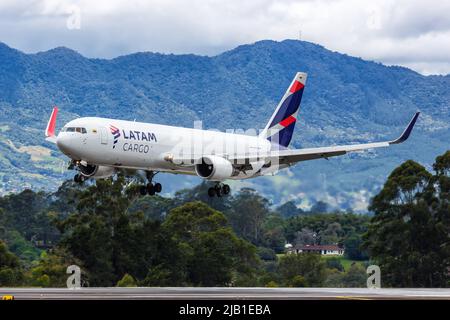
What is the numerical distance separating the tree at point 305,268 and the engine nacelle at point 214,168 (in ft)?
187

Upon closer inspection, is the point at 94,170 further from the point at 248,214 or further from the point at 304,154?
→ the point at 248,214

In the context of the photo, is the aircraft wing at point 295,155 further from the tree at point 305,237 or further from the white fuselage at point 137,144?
the tree at point 305,237

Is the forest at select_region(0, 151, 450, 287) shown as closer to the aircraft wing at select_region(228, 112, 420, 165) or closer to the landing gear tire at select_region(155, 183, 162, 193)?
the landing gear tire at select_region(155, 183, 162, 193)

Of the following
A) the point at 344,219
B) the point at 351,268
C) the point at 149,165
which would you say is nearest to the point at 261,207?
the point at 344,219

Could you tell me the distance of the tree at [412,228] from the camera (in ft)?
408

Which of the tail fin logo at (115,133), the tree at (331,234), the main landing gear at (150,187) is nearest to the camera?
the tail fin logo at (115,133)

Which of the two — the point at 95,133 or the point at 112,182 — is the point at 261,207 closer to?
the point at 112,182

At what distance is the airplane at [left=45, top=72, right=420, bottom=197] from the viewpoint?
2788 inches

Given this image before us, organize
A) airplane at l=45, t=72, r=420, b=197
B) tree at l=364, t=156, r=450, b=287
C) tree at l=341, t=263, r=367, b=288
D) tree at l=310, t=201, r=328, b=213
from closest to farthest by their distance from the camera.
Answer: airplane at l=45, t=72, r=420, b=197, tree at l=310, t=201, r=328, b=213, tree at l=364, t=156, r=450, b=287, tree at l=341, t=263, r=367, b=288

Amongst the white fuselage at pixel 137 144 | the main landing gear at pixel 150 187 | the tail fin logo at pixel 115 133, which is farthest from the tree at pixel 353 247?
the tail fin logo at pixel 115 133

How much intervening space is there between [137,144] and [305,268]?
232 ft

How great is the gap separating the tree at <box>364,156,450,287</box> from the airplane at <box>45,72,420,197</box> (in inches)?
1645

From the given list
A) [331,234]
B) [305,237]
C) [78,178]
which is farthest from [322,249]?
[78,178]

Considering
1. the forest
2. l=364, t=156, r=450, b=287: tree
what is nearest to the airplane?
the forest
